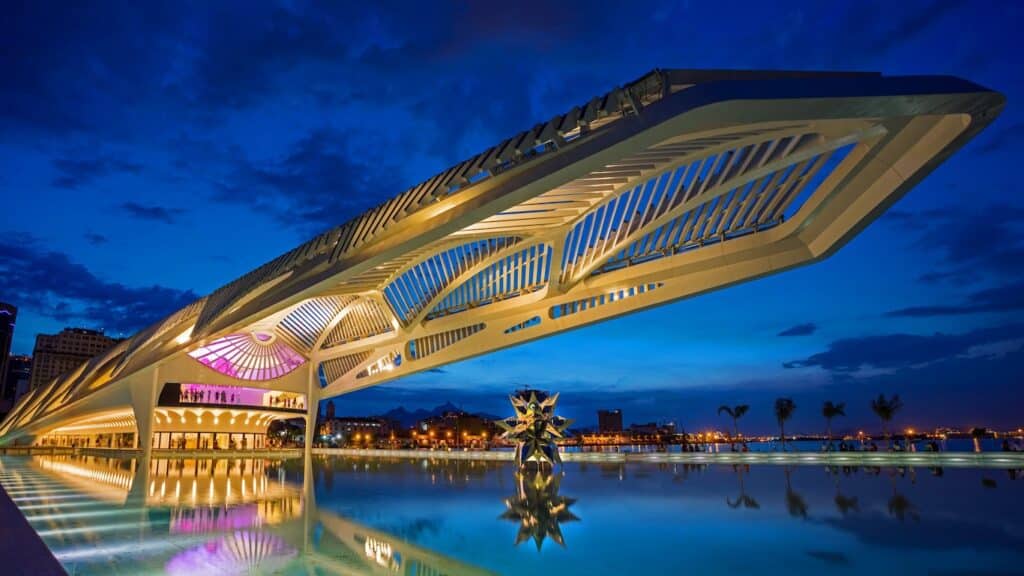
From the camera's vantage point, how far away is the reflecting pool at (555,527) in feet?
19.6

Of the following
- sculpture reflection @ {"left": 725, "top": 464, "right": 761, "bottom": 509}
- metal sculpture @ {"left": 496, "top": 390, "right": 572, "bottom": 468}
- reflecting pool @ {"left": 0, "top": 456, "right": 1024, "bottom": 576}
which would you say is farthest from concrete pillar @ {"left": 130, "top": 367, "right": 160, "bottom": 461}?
sculpture reflection @ {"left": 725, "top": 464, "right": 761, "bottom": 509}

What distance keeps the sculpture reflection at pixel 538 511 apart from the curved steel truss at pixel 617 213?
17.6ft

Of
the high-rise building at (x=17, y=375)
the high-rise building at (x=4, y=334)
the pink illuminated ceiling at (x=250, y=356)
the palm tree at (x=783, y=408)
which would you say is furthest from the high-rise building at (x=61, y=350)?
the palm tree at (x=783, y=408)

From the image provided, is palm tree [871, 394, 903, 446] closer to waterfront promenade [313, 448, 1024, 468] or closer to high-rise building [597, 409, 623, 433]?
waterfront promenade [313, 448, 1024, 468]

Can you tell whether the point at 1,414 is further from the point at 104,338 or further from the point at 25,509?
the point at 25,509

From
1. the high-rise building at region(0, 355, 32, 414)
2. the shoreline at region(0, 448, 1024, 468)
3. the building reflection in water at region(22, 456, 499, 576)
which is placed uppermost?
the high-rise building at region(0, 355, 32, 414)

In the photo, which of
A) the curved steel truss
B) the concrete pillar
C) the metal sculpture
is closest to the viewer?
the curved steel truss

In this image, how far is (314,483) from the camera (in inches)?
643

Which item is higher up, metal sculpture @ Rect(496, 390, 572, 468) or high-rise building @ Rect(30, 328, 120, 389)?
high-rise building @ Rect(30, 328, 120, 389)

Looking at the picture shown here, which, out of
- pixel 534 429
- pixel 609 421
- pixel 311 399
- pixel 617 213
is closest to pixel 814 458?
pixel 534 429

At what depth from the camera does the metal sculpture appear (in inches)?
776

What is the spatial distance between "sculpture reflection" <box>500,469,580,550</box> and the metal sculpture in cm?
485

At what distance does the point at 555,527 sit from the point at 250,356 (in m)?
40.7

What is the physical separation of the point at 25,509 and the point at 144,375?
29.2m
